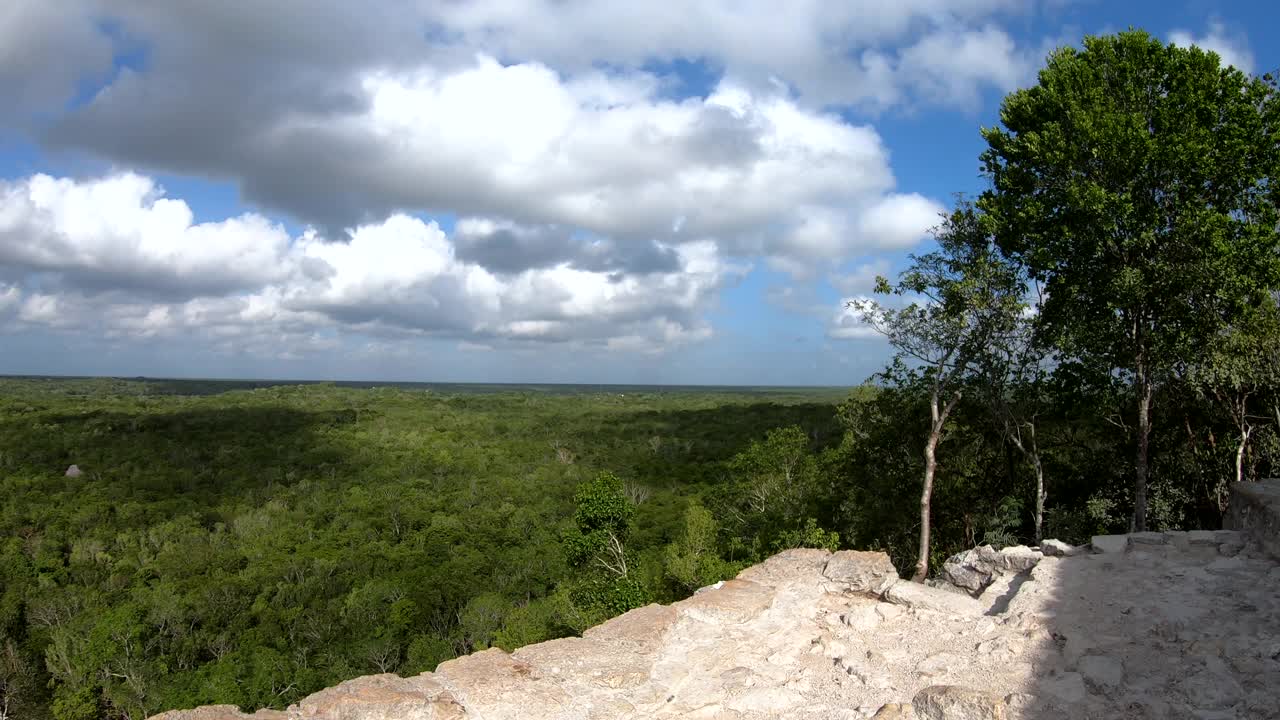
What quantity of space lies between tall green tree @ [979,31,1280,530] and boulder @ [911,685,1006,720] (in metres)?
10.1

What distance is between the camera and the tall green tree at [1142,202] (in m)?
12.5

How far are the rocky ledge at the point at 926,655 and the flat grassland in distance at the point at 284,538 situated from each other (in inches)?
594

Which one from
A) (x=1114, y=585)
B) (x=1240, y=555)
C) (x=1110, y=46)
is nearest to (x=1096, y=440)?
(x=1110, y=46)

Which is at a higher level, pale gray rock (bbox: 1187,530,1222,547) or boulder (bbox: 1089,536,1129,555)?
pale gray rock (bbox: 1187,530,1222,547)

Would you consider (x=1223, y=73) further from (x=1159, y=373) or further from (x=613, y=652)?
(x=613, y=652)

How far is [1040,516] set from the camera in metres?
15.5

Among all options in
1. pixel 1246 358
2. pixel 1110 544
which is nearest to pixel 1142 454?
pixel 1246 358

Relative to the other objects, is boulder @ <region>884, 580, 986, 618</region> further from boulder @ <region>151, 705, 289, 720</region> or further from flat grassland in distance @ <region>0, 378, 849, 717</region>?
flat grassland in distance @ <region>0, 378, 849, 717</region>

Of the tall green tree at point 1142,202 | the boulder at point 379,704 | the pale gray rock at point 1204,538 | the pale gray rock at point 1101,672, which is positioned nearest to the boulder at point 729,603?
the boulder at point 379,704

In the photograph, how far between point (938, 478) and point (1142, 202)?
9313mm

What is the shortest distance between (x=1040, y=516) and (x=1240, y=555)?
745 centimetres

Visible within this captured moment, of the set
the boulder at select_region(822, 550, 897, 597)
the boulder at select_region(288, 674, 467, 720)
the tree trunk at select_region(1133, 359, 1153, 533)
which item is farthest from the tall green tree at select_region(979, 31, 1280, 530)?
the boulder at select_region(288, 674, 467, 720)

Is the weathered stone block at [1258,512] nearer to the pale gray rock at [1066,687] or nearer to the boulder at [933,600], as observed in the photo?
the boulder at [933,600]

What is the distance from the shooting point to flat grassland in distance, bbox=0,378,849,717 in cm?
3812
